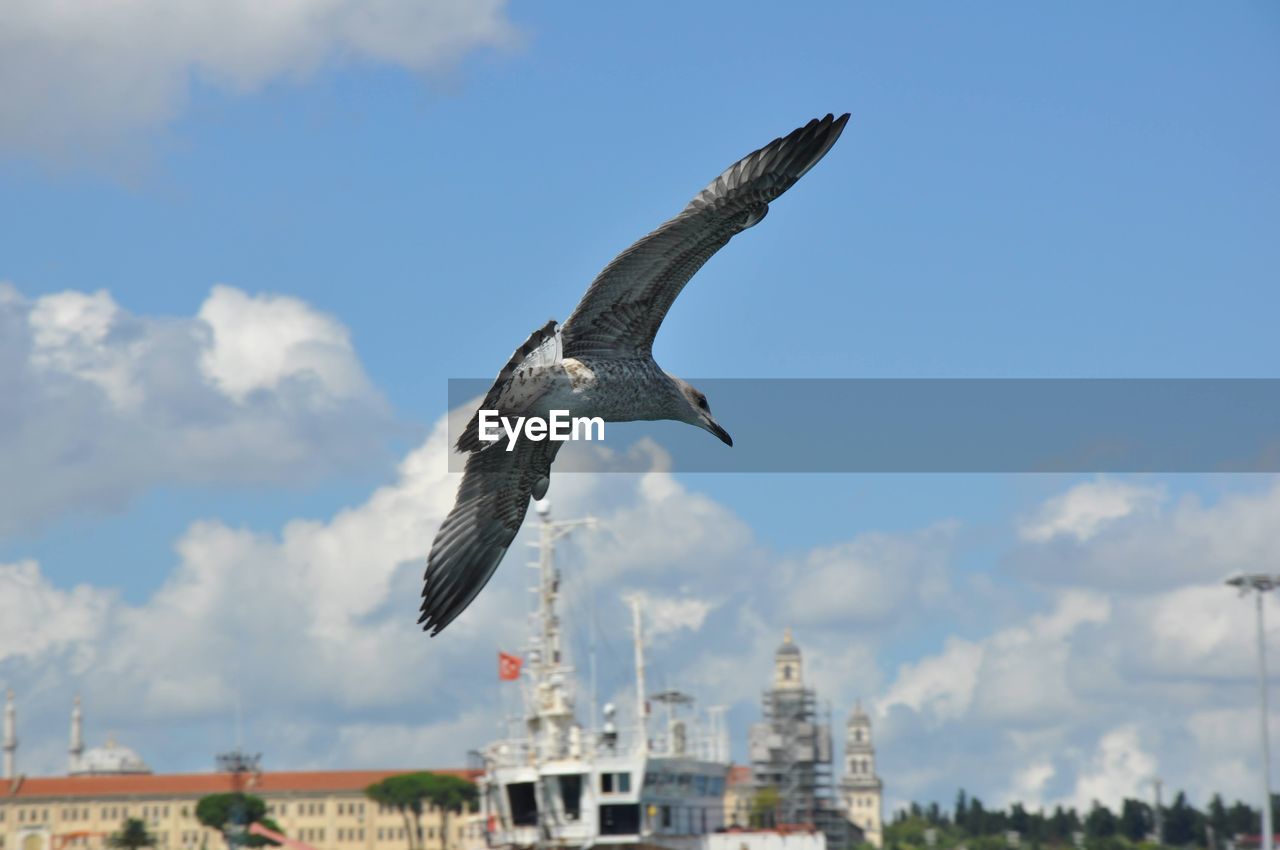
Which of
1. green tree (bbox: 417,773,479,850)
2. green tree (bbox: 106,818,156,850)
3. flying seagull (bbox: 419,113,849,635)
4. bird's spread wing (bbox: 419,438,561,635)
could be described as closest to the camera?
flying seagull (bbox: 419,113,849,635)

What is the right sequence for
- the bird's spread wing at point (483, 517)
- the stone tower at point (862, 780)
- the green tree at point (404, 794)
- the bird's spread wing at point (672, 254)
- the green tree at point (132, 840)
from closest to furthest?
1. the bird's spread wing at point (672, 254)
2. the bird's spread wing at point (483, 517)
3. the green tree at point (132, 840)
4. the green tree at point (404, 794)
5. the stone tower at point (862, 780)

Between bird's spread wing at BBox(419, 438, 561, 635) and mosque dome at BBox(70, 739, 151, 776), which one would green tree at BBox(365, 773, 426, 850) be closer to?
mosque dome at BBox(70, 739, 151, 776)

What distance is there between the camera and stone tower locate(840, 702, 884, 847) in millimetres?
178875

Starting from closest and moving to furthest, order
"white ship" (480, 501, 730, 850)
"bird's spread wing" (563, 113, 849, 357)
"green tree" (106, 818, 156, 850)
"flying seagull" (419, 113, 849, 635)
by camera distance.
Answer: "flying seagull" (419, 113, 849, 635), "bird's spread wing" (563, 113, 849, 357), "white ship" (480, 501, 730, 850), "green tree" (106, 818, 156, 850)

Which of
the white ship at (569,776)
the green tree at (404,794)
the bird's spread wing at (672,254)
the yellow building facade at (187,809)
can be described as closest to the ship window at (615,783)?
the white ship at (569,776)

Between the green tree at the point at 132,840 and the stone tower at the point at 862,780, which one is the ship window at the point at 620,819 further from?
the stone tower at the point at 862,780

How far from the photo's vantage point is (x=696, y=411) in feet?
41.9

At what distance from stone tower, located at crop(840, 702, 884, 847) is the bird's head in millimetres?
165171

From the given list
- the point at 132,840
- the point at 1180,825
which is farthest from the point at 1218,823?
the point at 132,840

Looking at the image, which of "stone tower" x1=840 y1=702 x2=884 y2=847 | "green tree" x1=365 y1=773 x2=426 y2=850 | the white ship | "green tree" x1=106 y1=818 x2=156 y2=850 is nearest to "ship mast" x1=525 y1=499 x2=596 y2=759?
the white ship
